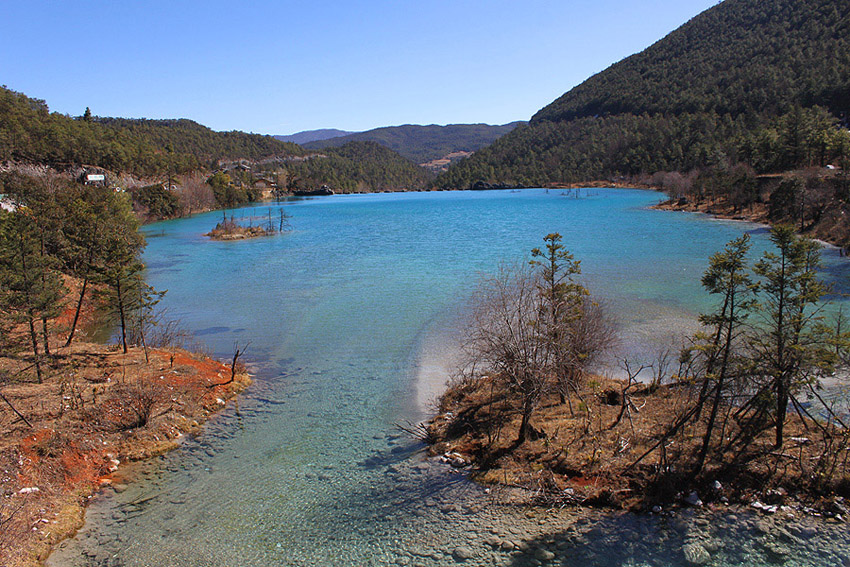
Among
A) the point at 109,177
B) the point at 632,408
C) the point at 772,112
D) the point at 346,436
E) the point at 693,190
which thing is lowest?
the point at 346,436

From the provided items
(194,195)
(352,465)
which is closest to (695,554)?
(352,465)

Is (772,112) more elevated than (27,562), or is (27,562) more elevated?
(772,112)

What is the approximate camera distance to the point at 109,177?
85.2 meters

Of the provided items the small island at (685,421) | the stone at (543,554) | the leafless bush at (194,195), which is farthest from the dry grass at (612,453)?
the leafless bush at (194,195)

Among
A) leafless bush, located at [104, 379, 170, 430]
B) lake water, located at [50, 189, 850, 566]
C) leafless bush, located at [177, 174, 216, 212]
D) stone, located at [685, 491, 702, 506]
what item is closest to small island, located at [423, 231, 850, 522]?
stone, located at [685, 491, 702, 506]

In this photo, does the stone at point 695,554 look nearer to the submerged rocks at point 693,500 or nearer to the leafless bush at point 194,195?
the submerged rocks at point 693,500

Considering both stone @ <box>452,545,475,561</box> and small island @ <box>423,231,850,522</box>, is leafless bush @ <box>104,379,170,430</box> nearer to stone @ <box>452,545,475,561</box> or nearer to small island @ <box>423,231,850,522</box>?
small island @ <box>423,231,850,522</box>

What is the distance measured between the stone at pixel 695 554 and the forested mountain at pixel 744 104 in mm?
69664

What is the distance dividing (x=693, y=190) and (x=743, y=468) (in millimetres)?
79785

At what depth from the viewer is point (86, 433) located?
12070 millimetres

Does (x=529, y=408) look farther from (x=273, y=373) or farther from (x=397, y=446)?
(x=273, y=373)

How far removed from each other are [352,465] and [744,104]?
16428 centimetres

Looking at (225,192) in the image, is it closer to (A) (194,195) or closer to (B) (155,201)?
(A) (194,195)

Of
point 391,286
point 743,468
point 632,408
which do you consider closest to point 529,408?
point 632,408
